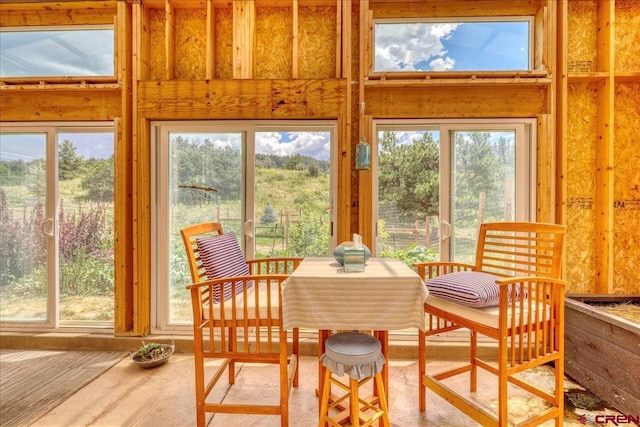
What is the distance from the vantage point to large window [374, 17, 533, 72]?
9.25ft

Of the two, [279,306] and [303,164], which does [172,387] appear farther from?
[303,164]

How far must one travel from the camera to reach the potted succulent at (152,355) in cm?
247

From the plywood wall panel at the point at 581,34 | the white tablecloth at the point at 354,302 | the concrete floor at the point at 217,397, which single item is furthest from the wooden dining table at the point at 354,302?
the plywood wall panel at the point at 581,34

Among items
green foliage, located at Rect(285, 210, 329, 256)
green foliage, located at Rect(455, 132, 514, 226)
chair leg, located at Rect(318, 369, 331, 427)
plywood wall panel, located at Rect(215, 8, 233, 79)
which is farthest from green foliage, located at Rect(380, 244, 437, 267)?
plywood wall panel, located at Rect(215, 8, 233, 79)

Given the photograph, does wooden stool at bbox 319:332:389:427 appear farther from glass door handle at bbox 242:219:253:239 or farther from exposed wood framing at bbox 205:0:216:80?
exposed wood framing at bbox 205:0:216:80

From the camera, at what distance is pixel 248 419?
189cm

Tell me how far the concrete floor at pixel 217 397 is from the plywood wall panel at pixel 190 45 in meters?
2.52

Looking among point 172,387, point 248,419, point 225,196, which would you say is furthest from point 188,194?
point 248,419

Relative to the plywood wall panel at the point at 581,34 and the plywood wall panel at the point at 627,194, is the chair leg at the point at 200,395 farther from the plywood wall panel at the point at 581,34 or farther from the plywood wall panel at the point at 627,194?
the plywood wall panel at the point at 581,34

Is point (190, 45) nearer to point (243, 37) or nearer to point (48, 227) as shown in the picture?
point (243, 37)

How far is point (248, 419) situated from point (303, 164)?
1.92 metres

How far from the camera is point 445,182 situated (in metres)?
2.75

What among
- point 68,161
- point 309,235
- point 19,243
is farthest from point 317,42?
point 19,243

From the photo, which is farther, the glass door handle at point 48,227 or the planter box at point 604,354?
the glass door handle at point 48,227
